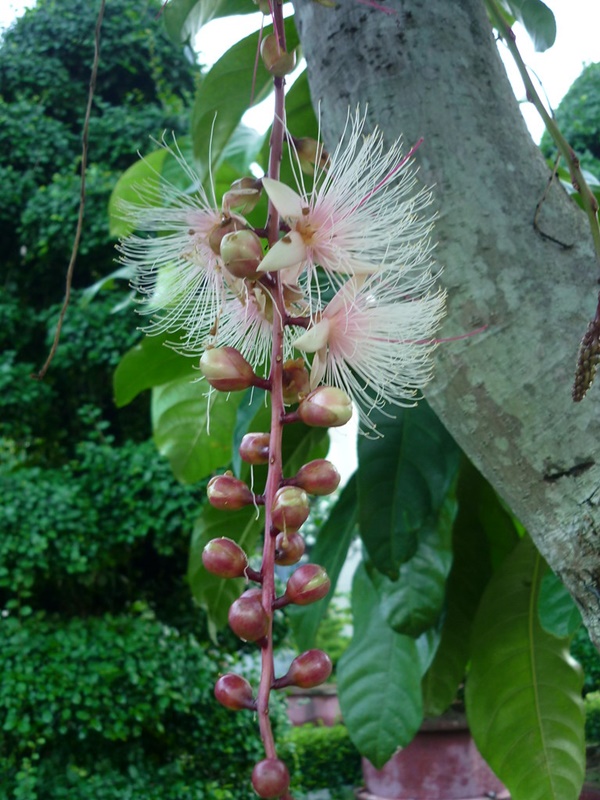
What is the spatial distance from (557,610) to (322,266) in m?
0.45

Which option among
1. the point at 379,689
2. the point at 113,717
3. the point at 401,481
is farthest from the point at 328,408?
the point at 113,717

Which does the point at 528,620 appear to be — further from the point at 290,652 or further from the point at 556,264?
the point at 290,652

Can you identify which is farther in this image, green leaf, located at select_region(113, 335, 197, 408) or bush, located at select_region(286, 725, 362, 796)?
bush, located at select_region(286, 725, 362, 796)

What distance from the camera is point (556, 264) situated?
407mm

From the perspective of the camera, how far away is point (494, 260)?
0.41 meters

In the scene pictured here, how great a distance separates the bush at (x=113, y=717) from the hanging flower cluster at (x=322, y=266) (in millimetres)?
2133

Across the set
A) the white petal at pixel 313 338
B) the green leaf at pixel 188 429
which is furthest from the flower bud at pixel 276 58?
the green leaf at pixel 188 429

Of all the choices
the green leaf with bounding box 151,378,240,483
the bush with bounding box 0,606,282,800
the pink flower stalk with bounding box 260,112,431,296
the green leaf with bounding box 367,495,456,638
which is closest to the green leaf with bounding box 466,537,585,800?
the green leaf with bounding box 367,495,456,638

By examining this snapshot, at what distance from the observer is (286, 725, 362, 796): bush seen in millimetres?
3492

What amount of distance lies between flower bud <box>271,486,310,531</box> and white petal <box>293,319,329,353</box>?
0.23 ft

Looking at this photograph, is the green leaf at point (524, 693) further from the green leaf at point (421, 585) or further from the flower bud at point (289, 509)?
the flower bud at point (289, 509)

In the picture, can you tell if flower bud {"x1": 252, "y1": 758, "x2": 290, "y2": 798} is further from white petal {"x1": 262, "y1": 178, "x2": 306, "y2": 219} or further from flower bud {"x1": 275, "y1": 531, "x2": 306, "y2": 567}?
white petal {"x1": 262, "y1": 178, "x2": 306, "y2": 219}

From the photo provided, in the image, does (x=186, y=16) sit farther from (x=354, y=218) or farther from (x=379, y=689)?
(x=379, y=689)

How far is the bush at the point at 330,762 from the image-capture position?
3.49 metres
